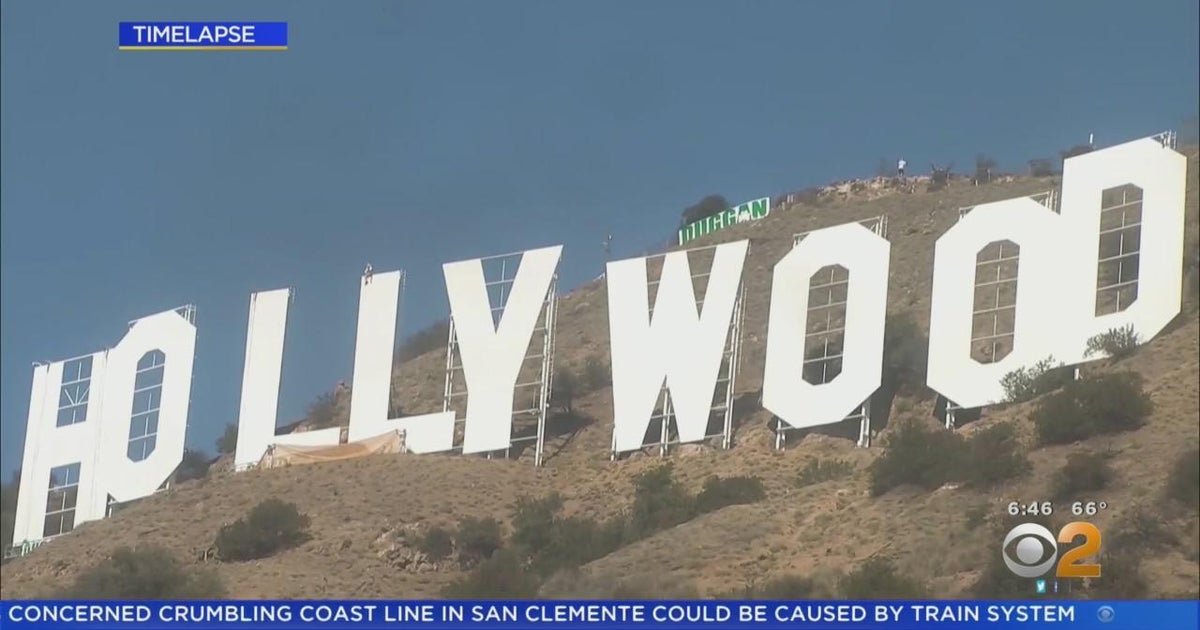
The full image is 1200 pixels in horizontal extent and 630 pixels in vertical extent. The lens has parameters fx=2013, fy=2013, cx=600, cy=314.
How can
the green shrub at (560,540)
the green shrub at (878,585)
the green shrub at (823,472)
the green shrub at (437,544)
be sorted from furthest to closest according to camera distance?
1. the green shrub at (823,472)
2. the green shrub at (437,544)
3. the green shrub at (560,540)
4. the green shrub at (878,585)

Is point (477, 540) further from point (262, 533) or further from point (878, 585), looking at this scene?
point (878, 585)

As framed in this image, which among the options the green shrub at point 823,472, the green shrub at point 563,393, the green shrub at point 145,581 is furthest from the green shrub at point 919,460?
the green shrub at point 145,581

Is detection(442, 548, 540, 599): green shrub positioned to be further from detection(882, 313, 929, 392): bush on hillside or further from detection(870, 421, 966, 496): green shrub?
detection(882, 313, 929, 392): bush on hillside

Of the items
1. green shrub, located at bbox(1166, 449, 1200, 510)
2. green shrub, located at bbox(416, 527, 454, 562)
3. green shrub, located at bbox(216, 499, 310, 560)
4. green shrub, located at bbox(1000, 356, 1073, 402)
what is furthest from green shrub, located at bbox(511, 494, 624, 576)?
green shrub, located at bbox(1166, 449, 1200, 510)

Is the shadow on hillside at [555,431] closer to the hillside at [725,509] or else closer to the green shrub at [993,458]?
the hillside at [725,509]

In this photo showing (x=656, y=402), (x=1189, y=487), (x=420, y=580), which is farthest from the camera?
(x=656, y=402)

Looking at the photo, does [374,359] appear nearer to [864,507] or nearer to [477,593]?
[477,593]

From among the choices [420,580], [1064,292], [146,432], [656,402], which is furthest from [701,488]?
[146,432]
